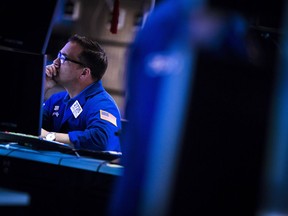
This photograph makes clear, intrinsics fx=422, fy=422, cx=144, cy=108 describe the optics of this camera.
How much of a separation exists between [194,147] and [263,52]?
0.25 m

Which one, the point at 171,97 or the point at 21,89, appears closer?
the point at 171,97

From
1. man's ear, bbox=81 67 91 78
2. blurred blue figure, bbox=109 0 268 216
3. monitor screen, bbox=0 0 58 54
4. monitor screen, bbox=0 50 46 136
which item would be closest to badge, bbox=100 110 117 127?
man's ear, bbox=81 67 91 78

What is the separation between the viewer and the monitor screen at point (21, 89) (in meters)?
1.76

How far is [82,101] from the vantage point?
289 centimetres

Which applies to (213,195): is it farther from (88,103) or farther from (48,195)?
(88,103)

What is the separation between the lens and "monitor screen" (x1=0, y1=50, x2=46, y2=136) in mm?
1761

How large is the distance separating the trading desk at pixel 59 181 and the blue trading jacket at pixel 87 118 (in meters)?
0.77

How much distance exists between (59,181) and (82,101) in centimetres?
128

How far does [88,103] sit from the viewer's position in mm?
2863

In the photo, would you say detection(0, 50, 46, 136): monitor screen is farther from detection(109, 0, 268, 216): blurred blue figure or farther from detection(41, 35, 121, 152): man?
detection(109, 0, 268, 216): blurred blue figure

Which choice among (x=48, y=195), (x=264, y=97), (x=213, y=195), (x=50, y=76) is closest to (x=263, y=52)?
(x=264, y=97)

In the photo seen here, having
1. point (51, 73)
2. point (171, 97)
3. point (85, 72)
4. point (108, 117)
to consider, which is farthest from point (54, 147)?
point (171, 97)

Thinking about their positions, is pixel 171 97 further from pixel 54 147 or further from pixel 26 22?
pixel 54 147

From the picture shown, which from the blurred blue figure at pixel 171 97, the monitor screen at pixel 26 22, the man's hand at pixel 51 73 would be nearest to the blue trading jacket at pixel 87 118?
the man's hand at pixel 51 73
